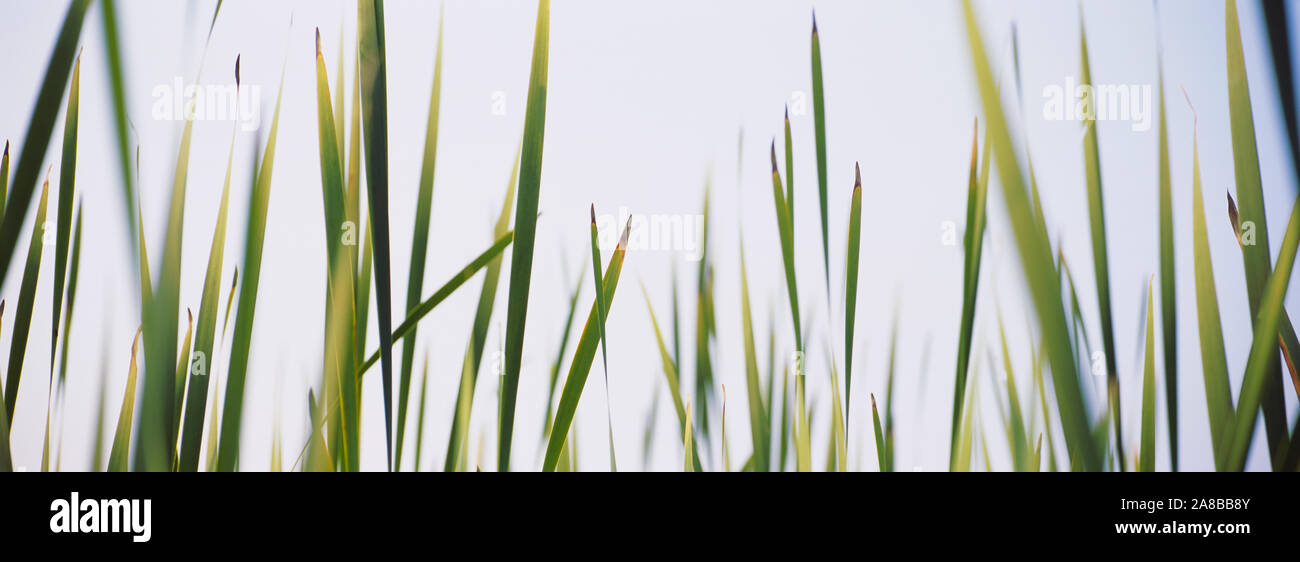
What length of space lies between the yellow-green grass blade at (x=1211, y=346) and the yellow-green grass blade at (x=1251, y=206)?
0.06 ft

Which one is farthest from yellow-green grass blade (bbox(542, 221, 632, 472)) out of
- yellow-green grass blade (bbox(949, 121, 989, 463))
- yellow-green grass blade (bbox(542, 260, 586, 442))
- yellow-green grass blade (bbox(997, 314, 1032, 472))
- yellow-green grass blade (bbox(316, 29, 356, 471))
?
yellow-green grass blade (bbox(997, 314, 1032, 472))

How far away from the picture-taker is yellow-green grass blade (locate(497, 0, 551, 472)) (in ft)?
1.40

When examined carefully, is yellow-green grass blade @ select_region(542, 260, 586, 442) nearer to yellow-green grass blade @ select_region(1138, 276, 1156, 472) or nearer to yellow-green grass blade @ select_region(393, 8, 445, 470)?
yellow-green grass blade @ select_region(393, 8, 445, 470)

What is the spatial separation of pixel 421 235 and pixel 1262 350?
0.60m

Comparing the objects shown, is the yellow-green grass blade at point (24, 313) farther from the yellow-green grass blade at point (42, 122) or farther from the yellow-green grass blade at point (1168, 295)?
the yellow-green grass blade at point (1168, 295)

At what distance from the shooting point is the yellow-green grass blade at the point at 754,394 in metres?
0.54

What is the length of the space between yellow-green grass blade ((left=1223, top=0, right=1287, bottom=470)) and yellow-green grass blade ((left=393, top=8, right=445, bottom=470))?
0.56 metres

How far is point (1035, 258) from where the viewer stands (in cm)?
35

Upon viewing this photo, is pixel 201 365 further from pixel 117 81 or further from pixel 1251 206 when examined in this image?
pixel 1251 206

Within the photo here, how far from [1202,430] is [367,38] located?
32.3 inches

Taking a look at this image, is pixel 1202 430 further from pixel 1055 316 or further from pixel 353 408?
pixel 353 408

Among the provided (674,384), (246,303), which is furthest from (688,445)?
(246,303)

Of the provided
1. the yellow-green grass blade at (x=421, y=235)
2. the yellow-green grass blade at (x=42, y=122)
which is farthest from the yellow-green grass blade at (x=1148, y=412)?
the yellow-green grass blade at (x=42, y=122)
